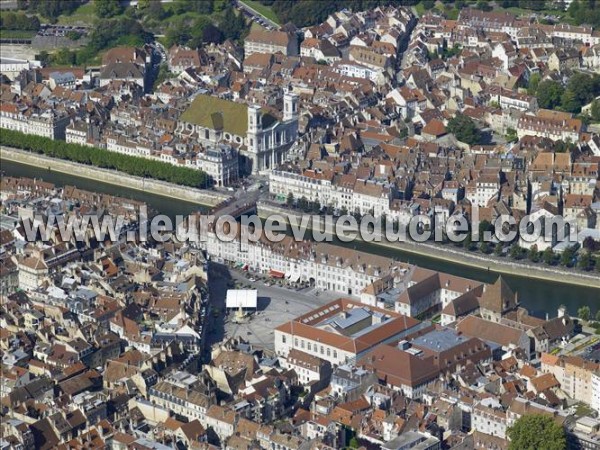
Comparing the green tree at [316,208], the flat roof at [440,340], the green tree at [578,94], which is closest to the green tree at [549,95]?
the green tree at [578,94]

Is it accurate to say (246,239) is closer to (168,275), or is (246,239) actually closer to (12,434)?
(168,275)

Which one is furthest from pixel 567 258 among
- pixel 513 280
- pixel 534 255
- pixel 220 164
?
pixel 220 164

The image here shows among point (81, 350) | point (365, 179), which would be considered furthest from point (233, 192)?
point (81, 350)

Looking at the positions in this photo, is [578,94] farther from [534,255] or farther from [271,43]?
[271,43]

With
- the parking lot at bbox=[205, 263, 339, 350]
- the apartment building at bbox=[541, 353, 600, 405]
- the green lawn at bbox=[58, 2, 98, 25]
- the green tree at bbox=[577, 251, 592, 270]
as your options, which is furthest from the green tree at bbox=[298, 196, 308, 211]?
the green lawn at bbox=[58, 2, 98, 25]

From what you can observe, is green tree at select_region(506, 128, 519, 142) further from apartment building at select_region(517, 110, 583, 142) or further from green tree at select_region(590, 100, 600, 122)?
green tree at select_region(590, 100, 600, 122)
